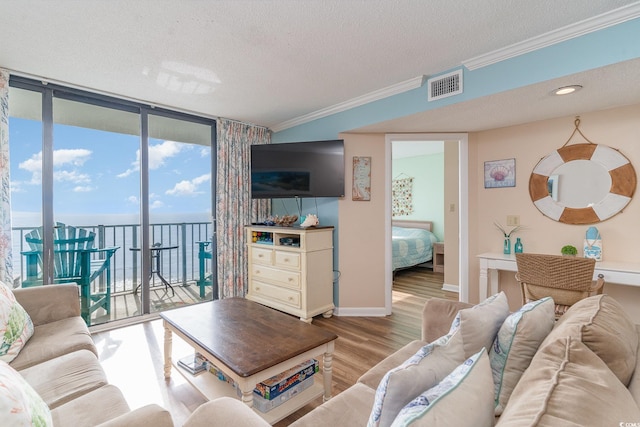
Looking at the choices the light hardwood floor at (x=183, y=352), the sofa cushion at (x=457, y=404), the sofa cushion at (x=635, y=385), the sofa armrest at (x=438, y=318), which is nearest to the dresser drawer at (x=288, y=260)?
the light hardwood floor at (x=183, y=352)

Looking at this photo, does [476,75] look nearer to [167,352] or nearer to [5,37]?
[167,352]

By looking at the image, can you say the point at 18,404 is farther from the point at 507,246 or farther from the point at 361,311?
the point at 507,246

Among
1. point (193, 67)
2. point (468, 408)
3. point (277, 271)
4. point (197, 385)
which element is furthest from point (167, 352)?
point (193, 67)

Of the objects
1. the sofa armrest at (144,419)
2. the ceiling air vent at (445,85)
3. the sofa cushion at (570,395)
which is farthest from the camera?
the ceiling air vent at (445,85)

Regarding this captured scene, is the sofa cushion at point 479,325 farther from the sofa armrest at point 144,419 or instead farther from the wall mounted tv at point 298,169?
the wall mounted tv at point 298,169

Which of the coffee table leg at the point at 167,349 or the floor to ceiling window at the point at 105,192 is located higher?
the floor to ceiling window at the point at 105,192

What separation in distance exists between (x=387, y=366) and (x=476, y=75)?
7.40 ft

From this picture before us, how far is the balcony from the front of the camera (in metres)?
3.45

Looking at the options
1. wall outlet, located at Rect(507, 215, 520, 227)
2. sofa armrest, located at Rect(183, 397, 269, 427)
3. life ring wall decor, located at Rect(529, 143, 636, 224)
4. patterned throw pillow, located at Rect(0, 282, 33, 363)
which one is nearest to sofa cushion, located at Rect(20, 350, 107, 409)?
patterned throw pillow, located at Rect(0, 282, 33, 363)

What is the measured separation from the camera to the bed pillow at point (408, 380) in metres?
0.75

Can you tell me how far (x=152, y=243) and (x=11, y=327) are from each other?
73.0 inches

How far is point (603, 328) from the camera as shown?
2.81 ft

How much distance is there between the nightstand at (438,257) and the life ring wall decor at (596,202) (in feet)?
8.96

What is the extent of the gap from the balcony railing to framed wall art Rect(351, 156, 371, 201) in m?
2.01
